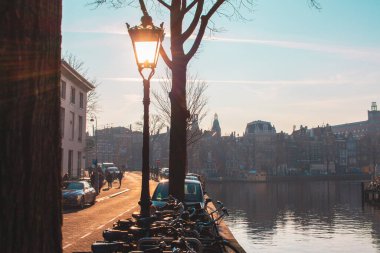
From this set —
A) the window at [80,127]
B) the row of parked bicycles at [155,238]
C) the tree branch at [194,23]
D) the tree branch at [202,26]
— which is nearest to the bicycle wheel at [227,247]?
the row of parked bicycles at [155,238]

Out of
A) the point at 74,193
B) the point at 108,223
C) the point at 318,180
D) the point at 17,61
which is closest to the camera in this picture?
the point at 17,61

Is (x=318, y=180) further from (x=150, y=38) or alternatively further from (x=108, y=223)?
(x=150, y=38)

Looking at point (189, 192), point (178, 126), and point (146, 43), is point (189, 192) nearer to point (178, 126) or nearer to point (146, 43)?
point (178, 126)

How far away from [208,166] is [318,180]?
2686 cm

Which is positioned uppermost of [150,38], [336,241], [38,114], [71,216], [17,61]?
[150,38]

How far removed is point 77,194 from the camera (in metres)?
27.2

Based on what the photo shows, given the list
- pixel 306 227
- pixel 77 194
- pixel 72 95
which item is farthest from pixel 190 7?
pixel 72 95

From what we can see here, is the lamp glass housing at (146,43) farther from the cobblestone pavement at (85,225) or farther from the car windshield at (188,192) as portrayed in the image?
the car windshield at (188,192)

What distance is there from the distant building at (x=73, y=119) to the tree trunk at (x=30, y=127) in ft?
142

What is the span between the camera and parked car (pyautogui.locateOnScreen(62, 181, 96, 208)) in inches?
1058

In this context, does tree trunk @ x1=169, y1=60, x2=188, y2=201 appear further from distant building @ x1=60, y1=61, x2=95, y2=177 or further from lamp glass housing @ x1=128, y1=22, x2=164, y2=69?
distant building @ x1=60, y1=61, x2=95, y2=177

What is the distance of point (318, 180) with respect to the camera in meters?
130


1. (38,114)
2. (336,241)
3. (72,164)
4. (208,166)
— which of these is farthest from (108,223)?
(208,166)

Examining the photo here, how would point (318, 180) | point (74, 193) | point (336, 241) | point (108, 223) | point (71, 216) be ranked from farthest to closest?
point (318, 180)
point (336, 241)
point (74, 193)
point (71, 216)
point (108, 223)
